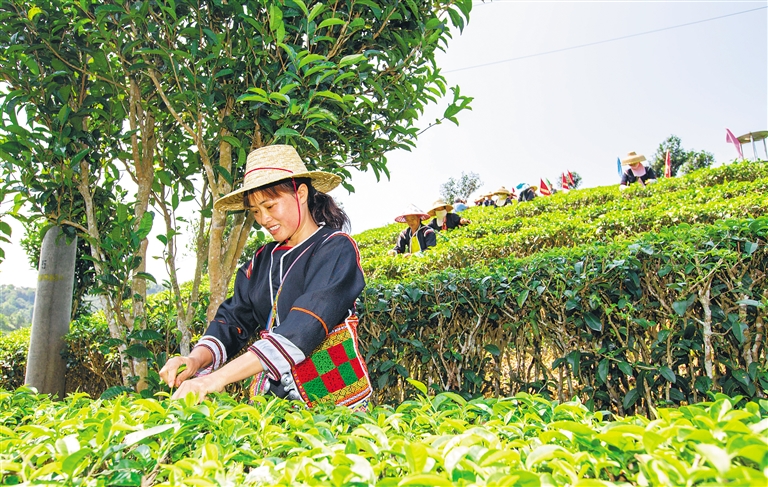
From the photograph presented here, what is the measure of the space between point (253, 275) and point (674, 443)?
6.26 ft

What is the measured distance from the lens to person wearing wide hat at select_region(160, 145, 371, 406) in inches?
73.0

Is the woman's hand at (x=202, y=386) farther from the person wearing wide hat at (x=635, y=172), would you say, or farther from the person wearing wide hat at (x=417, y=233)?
the person wearing wide hat at (x=635, y=172)

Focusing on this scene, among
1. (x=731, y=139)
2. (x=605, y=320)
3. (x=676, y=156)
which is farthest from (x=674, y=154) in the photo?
(x=605, y=320)

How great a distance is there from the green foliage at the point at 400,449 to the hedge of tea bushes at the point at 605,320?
1713mm

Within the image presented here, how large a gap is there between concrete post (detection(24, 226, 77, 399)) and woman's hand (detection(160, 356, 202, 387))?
233 centimetres

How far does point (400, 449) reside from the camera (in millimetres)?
1036

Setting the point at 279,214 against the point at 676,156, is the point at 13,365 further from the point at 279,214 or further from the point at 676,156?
the point at 676,156

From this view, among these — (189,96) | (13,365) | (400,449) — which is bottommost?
(13,365)

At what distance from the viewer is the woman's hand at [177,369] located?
192 centimetres

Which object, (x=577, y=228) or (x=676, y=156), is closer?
(x=577, y=228)

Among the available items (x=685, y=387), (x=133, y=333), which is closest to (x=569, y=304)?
(x=685, y=387)

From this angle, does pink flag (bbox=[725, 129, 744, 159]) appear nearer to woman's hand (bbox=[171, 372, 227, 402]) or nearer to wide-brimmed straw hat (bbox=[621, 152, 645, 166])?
wide-brimmed straw hat (bbox=[621, 152, 645, 166])

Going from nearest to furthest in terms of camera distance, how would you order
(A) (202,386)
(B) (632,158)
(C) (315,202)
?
(A) (202,386), (C) (315,202), (B) (632,158)

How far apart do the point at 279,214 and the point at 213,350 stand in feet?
2.19
